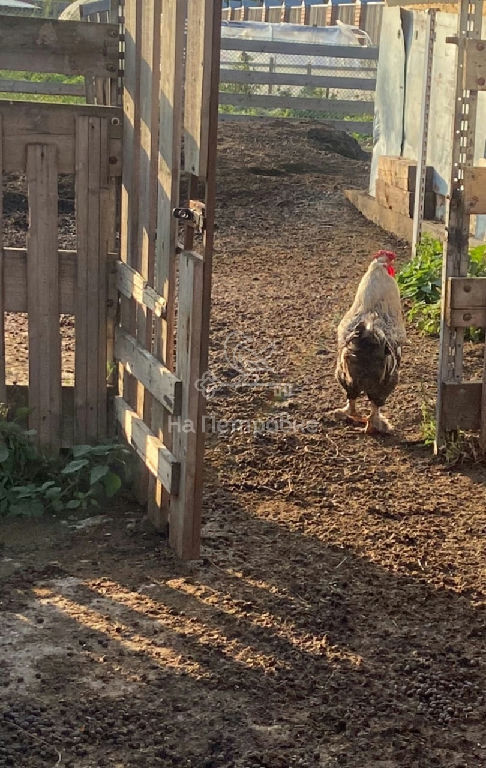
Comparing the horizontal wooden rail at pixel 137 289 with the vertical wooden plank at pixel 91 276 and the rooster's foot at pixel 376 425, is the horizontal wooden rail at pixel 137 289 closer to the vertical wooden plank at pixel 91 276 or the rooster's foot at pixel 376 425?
the vertical wooden plank at pixel 91 276

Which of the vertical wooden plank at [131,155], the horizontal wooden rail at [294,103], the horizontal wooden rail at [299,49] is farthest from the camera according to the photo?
the horizontal wooden rail at [294,103]

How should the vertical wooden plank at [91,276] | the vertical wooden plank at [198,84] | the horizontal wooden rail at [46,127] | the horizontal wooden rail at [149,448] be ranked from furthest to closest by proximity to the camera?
the vertical wooden plank at [91,276] → the horizontal wooden rail at [46,127] → the horizontal wooden rail at [149,448] → the vertical wooden plank at [198,84]

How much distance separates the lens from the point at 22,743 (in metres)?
3.27

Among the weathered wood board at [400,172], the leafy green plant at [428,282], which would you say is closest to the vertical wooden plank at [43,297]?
the leafy green plant at [428,282]

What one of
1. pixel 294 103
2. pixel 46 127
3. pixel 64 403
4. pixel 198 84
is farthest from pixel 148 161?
pixel 294 103

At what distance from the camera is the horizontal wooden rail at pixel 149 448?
14.9 feet

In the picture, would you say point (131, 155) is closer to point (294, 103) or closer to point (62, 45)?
point (62, 45)

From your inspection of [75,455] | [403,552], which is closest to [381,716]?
[403,552]

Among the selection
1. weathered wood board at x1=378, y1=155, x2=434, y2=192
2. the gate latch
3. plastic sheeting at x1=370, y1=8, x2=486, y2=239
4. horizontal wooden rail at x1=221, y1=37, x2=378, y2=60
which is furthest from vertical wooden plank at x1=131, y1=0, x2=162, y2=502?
horizontal wooden rail at x1=221, y1=37, x2=378, y2=60

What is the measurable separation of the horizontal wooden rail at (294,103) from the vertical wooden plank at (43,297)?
15378 mm

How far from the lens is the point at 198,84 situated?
4105 millimetres

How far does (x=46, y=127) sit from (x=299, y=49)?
1641 cm

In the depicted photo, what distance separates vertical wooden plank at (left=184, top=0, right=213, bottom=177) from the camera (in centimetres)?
400

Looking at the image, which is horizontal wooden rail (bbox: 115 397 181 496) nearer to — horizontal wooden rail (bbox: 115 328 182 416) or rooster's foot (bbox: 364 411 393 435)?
horizontal wooden rail (bbox: 115 328 182 416)
